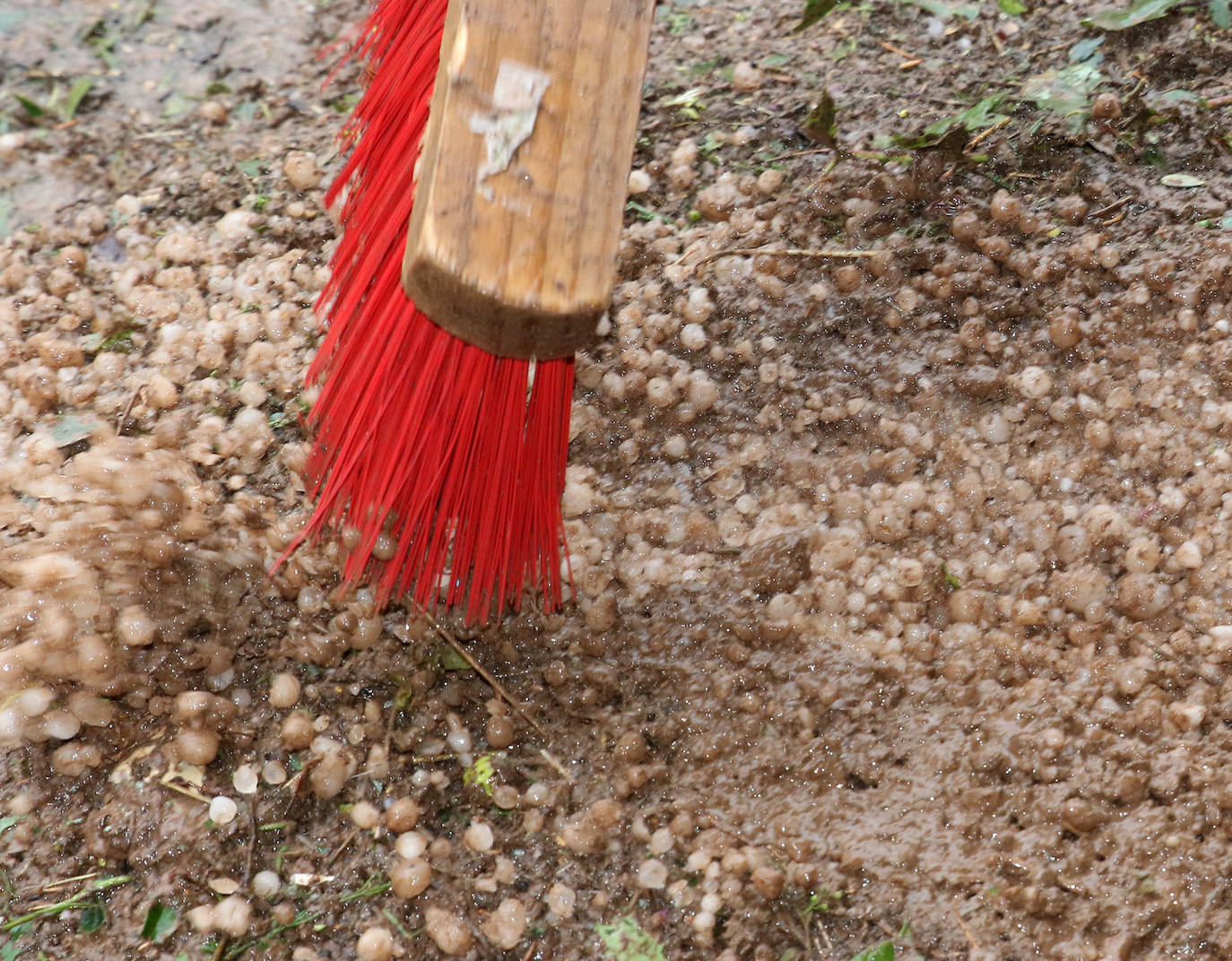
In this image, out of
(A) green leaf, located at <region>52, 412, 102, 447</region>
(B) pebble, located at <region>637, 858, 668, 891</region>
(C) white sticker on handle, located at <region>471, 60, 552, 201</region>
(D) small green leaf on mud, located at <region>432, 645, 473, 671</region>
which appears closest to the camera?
(C) white sticker on handle, located at <region>471, 60, 552, 201</region>

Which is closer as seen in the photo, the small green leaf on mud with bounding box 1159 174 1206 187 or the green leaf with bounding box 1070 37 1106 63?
the small green leaf on mud with bounding box 1159 174 1206 187

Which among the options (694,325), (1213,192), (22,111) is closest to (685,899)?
(694,325)

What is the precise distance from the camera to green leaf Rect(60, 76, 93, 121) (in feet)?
8.93

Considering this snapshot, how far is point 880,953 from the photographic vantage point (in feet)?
5.14

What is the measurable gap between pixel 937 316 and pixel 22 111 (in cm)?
233

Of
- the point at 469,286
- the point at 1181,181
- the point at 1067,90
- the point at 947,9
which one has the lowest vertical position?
the point at 469,286

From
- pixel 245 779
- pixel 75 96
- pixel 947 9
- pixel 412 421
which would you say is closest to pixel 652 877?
pixel 245 779

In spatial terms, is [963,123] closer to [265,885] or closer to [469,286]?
[469,286]

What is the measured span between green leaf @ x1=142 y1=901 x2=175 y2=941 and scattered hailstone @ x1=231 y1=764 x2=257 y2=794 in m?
0.20

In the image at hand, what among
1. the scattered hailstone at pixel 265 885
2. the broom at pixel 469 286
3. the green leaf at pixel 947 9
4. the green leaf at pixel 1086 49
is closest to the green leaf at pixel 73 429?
the broom at pixel 469 286

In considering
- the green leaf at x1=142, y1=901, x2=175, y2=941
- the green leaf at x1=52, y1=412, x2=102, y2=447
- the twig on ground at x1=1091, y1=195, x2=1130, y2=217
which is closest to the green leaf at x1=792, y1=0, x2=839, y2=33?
the twig on ground at x1=1091, y1=195, x2=1130, y2=217

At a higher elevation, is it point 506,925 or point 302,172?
point 302,172

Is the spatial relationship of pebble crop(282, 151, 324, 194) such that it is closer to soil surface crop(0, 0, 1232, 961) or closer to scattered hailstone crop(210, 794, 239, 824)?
soil surface crop(0, 0, 1232, 961)

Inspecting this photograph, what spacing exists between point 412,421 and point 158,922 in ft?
2.77
